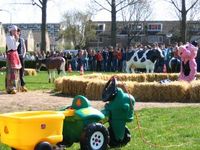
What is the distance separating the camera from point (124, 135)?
24.8ft

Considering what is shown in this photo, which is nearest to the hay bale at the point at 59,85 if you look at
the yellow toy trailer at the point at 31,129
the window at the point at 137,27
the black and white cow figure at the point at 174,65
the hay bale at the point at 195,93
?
the hay bale at the point at 195,93

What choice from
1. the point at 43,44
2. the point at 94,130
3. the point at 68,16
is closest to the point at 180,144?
the point at 94,130

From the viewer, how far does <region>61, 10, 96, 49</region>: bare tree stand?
309ft

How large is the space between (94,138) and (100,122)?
539mm

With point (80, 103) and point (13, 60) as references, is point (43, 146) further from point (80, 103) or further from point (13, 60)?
point (13, 60)

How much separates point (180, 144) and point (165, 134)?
2.68ft

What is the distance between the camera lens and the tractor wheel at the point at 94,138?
22.1 ft

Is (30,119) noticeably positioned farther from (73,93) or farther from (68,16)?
(68,16)

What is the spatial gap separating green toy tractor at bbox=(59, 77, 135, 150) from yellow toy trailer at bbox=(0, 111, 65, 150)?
36 centimetres

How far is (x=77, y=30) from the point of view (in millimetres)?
98875

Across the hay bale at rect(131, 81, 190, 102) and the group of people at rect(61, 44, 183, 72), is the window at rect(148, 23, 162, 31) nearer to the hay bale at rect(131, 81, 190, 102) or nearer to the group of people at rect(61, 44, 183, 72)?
the group of people at rect(61, 44, 183, 72)

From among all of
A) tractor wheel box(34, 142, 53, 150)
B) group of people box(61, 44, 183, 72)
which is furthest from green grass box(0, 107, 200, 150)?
group of people box(61, 44, 183, 72)

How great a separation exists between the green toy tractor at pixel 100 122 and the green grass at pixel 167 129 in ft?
1.01

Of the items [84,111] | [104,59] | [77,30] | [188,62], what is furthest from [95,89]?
[77,30]
